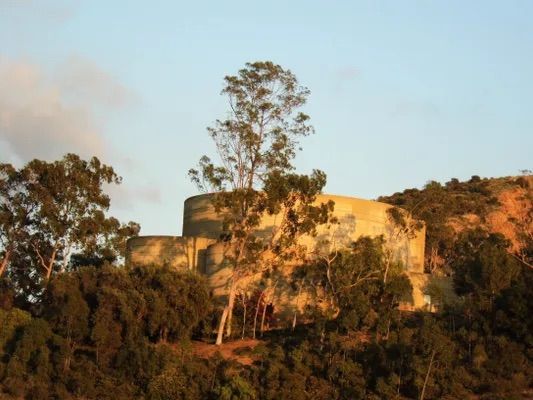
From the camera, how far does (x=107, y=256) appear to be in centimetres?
5478

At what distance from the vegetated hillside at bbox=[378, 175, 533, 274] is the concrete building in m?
2.27

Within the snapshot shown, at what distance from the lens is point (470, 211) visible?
83.6 metres

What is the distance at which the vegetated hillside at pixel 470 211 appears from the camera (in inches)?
2243

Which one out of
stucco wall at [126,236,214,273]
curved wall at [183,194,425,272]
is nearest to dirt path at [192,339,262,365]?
curved wall at [183,194,425,272]

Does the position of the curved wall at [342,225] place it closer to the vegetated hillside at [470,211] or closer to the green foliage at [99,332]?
the vegetated hillside at [470,211]

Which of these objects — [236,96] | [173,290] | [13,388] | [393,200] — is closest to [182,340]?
[173,290]

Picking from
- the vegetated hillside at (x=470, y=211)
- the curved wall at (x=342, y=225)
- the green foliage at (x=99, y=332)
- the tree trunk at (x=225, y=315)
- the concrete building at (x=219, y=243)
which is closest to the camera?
the green foliage at (x=99, y=332)

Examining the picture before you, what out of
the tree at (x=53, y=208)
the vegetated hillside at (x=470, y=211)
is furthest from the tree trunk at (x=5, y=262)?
the vegetated hillside at (x=470, y=211)

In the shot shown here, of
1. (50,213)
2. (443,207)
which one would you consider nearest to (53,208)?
(50,213)

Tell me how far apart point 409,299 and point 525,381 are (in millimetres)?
12232

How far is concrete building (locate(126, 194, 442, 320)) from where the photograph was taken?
5112 centimetres

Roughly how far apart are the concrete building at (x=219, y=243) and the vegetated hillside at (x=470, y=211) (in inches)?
89.3

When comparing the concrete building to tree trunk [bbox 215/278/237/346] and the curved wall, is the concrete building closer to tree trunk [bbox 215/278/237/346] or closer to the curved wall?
the curved wall

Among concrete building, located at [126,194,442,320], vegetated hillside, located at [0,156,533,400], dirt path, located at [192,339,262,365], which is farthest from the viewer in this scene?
concrete building, located at [126,194,442,320]
